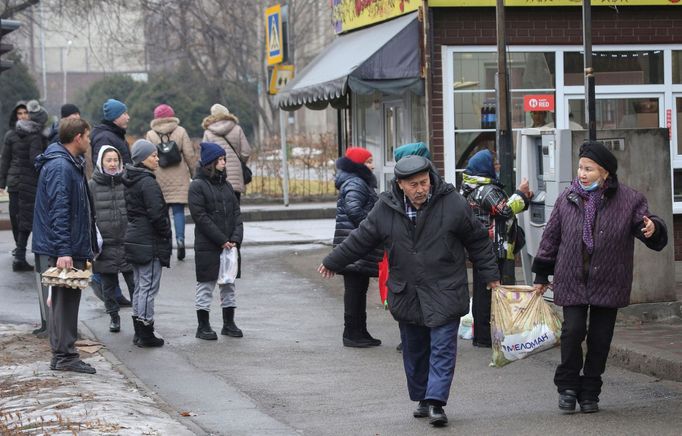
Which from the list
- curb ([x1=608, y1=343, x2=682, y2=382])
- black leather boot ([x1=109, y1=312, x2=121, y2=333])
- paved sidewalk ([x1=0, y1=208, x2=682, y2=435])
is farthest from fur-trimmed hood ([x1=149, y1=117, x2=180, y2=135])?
curb ([x1=608, y1=343, x2=682, y2=382])

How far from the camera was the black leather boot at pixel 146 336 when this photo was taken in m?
10.2

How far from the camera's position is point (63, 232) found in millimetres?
8773

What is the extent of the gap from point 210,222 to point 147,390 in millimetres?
2330

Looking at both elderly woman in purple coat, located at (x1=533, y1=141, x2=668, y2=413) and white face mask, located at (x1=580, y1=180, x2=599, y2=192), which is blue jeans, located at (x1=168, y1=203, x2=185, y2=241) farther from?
white face mask, located at (x1=580, y1=180, x2=599, y2=192)

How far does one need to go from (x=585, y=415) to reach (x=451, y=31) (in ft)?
24.1

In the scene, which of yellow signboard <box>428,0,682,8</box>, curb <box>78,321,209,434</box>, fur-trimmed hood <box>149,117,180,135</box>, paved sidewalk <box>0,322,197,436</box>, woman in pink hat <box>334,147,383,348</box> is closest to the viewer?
paved sidewalk <box>0,322,197,436</box>

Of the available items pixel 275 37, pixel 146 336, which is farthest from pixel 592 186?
pixel 275 37

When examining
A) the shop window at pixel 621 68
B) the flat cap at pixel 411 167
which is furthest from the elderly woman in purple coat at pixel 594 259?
the shop window at pixel 621 68

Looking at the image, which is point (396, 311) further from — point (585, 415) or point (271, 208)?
point (271, 208)

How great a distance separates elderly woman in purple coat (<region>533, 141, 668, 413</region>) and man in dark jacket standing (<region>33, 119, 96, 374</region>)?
129 inches

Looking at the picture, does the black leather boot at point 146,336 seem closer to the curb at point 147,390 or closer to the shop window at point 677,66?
the curb at point 147,390

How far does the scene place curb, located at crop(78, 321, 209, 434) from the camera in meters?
7.23

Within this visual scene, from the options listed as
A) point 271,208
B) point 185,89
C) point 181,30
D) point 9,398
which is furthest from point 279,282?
point 185,89

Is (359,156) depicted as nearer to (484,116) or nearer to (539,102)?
(484,116)
